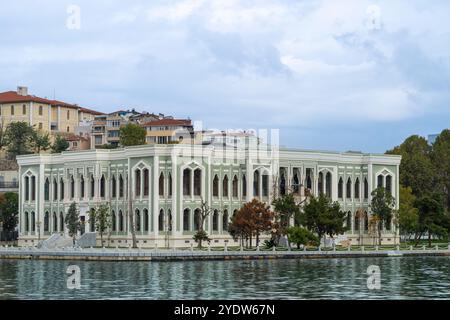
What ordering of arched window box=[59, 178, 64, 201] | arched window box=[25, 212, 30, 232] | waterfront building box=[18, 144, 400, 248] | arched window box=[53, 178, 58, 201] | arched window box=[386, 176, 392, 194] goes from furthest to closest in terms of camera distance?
arched window box=[386, 176, 392, 194], arched window box=[25, 212, 30, 232], arched window box=[53, 178, 58, 201], arched window box=[59, 178, 64, 201], waterfront building box=[18, 144, 400, 248]

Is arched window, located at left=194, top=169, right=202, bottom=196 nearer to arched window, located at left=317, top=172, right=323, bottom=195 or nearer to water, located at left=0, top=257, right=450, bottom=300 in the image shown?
arched window, located at left=317, top=172, right=323, bottom=195

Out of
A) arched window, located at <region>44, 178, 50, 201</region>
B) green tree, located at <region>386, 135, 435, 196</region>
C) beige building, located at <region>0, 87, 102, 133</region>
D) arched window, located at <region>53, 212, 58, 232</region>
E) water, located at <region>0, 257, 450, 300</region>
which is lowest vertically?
water, located at <region>0, 257, 450, 300</region>

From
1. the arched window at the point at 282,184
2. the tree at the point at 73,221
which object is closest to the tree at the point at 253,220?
the arched window at the point at 282,184

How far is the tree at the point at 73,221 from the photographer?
112 m

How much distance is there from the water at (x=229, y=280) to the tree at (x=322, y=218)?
820 cm

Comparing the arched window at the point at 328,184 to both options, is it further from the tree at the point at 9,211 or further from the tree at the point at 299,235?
→ the tree at the point at 9,211

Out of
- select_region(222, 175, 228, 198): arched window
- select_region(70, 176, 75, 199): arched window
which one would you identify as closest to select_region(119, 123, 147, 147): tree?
select_region(70, 176, 75, 199): arched window

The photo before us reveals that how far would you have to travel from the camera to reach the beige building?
6816 inches

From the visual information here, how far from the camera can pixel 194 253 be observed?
3718 inches

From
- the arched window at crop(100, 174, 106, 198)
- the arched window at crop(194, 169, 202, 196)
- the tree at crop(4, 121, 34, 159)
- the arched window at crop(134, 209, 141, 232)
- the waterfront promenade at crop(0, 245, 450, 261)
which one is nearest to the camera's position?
the waterfront promenade at crop(0, 245, 450, 261)

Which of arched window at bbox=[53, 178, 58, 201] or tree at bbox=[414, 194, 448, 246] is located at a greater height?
arched window at bbox=[53, 178, 58, 201]

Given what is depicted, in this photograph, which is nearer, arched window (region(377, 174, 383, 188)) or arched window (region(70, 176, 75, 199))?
arched window (region(70, 176, 75, 199))

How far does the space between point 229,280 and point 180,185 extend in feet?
119

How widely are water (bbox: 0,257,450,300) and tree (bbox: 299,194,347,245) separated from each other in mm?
8197
